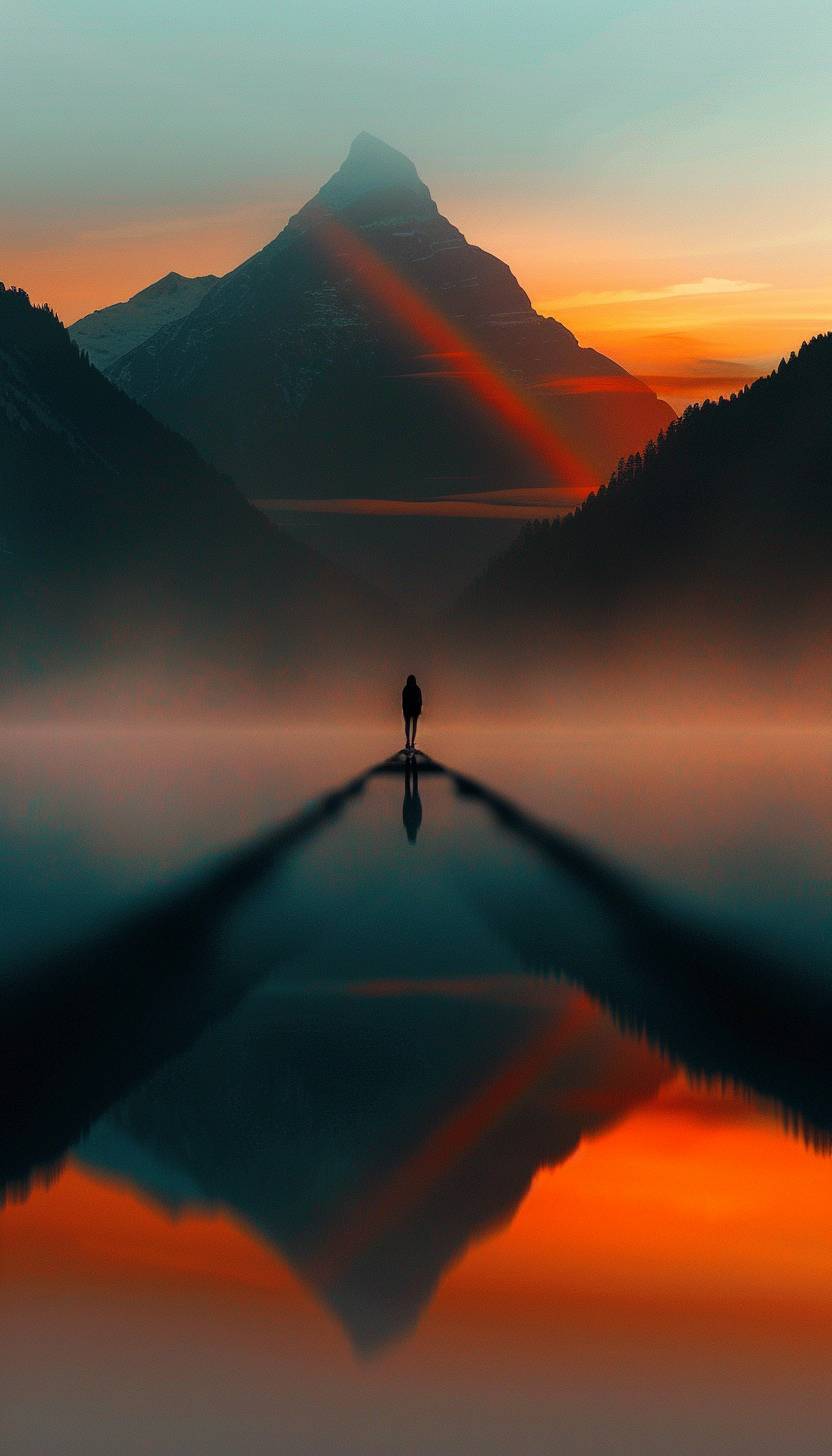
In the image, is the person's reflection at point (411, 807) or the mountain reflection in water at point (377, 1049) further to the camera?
the person's reflection at point (411, 807)

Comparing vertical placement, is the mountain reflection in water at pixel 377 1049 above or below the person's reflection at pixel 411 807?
below

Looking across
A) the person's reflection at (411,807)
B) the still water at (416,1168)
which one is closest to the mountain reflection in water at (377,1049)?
the still water at (416,1168)

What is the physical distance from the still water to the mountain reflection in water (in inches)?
1.4

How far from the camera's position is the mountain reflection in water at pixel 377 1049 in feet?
29.2

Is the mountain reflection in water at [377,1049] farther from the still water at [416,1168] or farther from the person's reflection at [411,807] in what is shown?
the person's reflection at [411,807]

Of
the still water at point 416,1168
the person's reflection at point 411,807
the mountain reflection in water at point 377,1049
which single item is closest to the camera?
the still water at point 416,1168

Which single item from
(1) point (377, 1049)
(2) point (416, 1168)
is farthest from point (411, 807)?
(2) point (416, 1168)

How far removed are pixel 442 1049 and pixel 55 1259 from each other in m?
5.37

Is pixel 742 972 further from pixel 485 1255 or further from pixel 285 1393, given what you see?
pixel 285 1393

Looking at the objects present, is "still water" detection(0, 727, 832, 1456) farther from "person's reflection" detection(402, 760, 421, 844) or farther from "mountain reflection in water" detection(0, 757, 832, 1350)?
"person's reflection" detection(402, 760, 421, 844)

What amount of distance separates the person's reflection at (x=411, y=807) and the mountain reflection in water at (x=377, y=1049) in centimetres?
1023

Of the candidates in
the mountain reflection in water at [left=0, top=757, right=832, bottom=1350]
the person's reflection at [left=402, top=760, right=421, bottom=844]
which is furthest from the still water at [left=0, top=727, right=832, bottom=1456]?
the person's reflection at [left=402, top=760, right=421, bottom=844]

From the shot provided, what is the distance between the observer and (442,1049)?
13031mm

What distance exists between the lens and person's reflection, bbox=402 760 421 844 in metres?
34.0
